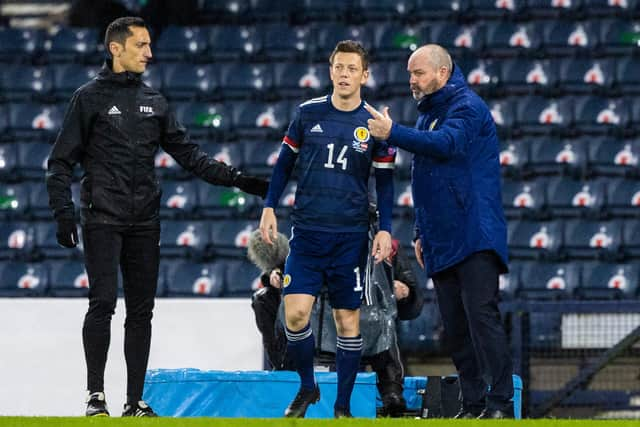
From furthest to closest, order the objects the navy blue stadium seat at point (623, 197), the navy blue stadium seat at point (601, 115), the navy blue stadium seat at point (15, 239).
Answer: the navy blue stadium seat at point (601, 115)
the navy blue stadium seat at point (15, 239)
the navy blue stadium seat at point (623, 197)

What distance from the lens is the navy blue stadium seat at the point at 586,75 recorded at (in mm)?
13547

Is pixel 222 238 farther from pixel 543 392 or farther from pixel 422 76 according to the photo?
pixel 422 76

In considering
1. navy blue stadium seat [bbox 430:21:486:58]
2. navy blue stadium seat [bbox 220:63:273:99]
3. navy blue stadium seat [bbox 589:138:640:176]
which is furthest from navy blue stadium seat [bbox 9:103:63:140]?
navy blue stadium seat [bbox 589:138:640:176]

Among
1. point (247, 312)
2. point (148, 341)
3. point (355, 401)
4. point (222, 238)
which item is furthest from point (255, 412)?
point (222, 238)

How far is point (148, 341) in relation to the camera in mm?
6055

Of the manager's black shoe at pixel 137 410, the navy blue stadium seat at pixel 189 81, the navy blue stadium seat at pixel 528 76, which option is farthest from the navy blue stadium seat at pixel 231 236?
the manager's black shoe at pixel 137 410

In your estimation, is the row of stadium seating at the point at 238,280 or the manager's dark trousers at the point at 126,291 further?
the row of stadium seating at the point at 238,280

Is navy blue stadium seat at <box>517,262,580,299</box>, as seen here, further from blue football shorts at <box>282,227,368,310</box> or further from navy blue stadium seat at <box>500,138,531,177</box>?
blue football shorts at <box>282,227,368,310</box>

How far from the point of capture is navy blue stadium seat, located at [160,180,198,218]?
13086mm

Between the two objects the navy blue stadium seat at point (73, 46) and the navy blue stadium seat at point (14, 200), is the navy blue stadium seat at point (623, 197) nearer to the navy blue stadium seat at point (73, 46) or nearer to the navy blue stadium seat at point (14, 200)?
the navy blue stadium seat at point (14, 200)

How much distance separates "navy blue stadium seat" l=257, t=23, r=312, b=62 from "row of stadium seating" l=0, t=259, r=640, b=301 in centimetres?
280

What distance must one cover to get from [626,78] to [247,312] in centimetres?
607

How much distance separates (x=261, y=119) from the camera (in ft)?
44.9

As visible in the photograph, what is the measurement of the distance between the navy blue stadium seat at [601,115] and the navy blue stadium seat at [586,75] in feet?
0.70
